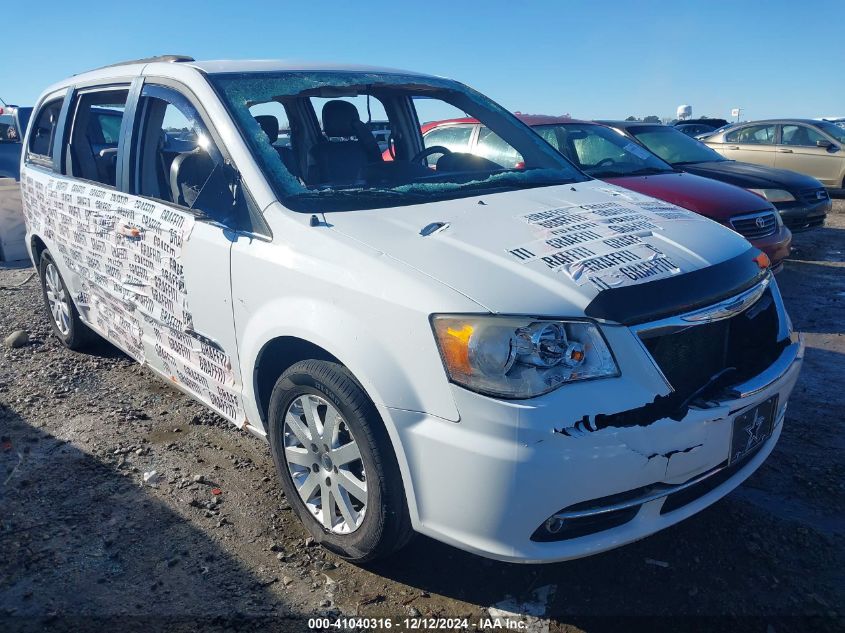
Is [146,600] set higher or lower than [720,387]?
lower

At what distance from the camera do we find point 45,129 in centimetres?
499

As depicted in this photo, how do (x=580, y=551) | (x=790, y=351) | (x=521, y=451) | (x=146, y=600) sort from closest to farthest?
(x=521, y=451)
(x=580, y=551)
(x=146, y=600)
(x=790, y=351)

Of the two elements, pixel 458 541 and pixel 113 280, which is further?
pixel 113 280

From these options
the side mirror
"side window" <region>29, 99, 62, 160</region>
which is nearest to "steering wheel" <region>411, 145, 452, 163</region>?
"side window" <region>29, 99, 62, 160</region>

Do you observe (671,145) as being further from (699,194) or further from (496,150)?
(496,150)

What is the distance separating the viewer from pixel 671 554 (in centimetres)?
267

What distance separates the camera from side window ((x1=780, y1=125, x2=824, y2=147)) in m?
12.8

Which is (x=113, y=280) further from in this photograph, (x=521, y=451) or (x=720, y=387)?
(x=720, y=387)

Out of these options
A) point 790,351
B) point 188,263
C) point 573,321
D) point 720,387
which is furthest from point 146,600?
point 790,351

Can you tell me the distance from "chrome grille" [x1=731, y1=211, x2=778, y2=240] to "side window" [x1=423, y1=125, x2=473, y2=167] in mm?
2467

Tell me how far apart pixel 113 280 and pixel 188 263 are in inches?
38.6

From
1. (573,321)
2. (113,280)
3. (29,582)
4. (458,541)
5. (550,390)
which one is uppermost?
(573,321)

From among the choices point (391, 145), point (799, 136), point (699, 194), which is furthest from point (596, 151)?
point (799, 136)

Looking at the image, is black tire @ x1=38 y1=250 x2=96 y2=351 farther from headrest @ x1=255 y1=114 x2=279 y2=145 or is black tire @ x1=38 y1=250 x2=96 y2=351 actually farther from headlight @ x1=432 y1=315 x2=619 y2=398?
headlight @ x1=432 y1=315 x2=619 y2=398
